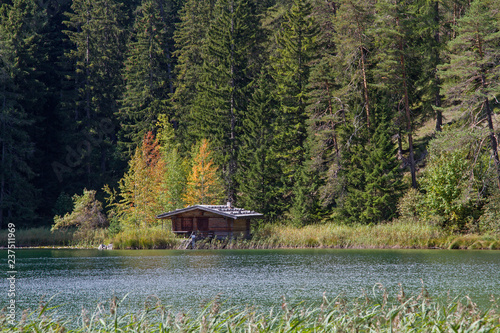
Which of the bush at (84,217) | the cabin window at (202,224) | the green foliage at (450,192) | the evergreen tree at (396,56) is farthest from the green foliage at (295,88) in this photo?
the bush at (84,217)

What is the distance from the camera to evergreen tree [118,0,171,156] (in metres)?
66.1

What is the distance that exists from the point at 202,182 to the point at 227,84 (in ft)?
41.8

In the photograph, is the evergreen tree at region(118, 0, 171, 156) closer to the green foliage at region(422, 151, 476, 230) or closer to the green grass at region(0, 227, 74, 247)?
the green grass at region(0, 227, 74, 247)

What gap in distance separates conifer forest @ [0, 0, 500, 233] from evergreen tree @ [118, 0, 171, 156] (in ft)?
0.74

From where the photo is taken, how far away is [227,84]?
58875 millimetres

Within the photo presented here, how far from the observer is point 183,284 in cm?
2031

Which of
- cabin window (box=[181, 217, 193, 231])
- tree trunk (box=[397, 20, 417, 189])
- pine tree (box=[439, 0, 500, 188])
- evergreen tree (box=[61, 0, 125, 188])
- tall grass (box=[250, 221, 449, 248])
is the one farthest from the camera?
evergreen tree (box=[61, 0, 125, 188])

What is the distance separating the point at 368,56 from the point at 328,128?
6.73 meters

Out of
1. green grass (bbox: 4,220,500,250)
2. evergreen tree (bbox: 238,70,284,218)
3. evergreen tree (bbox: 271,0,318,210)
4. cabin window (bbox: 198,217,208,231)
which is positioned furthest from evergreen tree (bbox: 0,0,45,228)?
evergreen tree (bbox: 271,0,318,210)

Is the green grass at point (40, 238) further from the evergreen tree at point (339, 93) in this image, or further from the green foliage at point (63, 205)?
the evergreen tree at point (339, 93)

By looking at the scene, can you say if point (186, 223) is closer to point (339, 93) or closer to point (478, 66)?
point (339, 93)

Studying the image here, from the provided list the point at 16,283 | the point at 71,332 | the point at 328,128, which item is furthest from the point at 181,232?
the point at 71,332

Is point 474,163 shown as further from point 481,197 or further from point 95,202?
point 95,202

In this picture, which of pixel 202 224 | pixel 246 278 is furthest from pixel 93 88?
pixel 246 278
